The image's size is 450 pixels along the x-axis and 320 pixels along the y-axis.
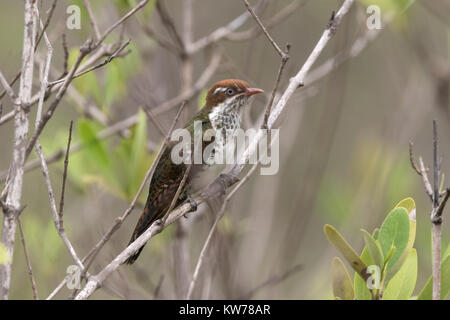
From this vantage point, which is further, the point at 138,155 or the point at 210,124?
the point at 210,124

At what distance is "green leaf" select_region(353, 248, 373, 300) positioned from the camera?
9.04 feet

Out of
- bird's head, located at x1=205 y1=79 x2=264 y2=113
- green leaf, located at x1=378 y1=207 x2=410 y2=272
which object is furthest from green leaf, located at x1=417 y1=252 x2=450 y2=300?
bird's head, located at x1=205 y1=79 x2=264 y2=113

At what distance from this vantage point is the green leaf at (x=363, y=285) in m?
2.75

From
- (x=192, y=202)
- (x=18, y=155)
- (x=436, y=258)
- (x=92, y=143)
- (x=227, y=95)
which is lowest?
(x=436, y=258)

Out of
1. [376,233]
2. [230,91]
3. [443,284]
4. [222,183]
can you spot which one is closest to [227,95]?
[230,91]

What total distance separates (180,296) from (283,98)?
1.42 meters

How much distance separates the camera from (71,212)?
598cm

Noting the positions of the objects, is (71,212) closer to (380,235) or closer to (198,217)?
(198,217)

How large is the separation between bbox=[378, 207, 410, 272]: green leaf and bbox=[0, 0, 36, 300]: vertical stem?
1.44 metres

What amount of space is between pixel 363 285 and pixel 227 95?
7.04 ft

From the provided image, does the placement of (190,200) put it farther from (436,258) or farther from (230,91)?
(436,258)

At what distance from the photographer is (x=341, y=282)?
285cm

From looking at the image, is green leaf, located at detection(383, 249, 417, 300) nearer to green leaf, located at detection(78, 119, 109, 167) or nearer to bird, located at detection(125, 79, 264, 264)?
bird, located at detection(125, 79, 264, 264)
